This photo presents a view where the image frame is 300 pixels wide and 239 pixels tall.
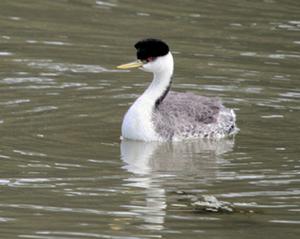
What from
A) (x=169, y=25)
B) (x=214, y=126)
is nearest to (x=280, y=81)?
(x=214, y=126)

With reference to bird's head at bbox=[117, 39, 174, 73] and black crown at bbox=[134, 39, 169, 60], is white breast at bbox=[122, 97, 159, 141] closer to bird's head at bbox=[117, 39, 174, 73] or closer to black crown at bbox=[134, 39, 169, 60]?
bird's head at bbox=[117, 39, 174, 73]

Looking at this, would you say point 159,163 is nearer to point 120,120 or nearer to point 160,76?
point 160,76

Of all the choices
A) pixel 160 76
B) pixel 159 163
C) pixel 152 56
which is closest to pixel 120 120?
pixel 160 76

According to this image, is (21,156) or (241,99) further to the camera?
(241,99)

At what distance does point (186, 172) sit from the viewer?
46.3 ft

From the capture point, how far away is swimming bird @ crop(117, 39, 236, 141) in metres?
16.0

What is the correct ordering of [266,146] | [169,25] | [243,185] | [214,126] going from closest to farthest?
[243,185] → [266,146] → [214,126] → [169,25]

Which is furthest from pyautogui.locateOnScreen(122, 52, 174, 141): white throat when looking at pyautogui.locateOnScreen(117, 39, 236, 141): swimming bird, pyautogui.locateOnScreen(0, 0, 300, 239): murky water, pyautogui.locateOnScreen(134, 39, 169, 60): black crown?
pyautogui.locateOnScreen(0, 0, 300, 239): murky water

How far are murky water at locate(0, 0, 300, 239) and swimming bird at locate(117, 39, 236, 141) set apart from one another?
0.22m

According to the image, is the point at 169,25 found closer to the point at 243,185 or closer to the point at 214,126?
the point at 214,126

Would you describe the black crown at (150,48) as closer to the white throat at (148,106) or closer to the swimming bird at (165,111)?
the swimming bird at (165,111)

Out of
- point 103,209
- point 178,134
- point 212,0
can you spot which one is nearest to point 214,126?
point 178,134

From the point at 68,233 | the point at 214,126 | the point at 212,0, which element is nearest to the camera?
the point at 68,233

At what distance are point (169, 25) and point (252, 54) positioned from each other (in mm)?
2196
